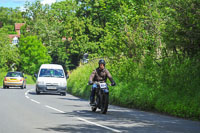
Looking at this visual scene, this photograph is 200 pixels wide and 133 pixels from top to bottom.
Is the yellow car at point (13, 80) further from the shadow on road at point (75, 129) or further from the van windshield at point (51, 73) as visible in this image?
the shadow on road at point (75, 129)

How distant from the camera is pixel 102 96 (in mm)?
15672

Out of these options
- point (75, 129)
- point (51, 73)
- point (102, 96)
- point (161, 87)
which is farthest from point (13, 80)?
point (75, 129)

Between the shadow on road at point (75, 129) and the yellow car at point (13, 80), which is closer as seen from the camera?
the shadow on road at point (75, 129)

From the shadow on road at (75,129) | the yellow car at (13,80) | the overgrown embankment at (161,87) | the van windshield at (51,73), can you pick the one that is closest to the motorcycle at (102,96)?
the overgrown embankment at (161,87)

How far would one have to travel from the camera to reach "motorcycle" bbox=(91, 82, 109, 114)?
50.3ft

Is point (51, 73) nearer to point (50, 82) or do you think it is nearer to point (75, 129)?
point (50, 82)

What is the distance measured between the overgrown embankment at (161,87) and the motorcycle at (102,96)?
219cm

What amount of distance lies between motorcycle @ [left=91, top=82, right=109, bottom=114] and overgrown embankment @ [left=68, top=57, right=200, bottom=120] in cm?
219

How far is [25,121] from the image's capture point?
12.3 meters

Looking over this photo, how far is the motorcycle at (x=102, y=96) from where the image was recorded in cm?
1534

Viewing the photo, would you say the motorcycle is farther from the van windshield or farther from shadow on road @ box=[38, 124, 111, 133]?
the van windshield

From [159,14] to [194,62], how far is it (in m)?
5.73

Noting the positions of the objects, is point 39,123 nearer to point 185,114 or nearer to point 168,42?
point 185,114

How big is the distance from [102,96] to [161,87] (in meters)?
3.06
